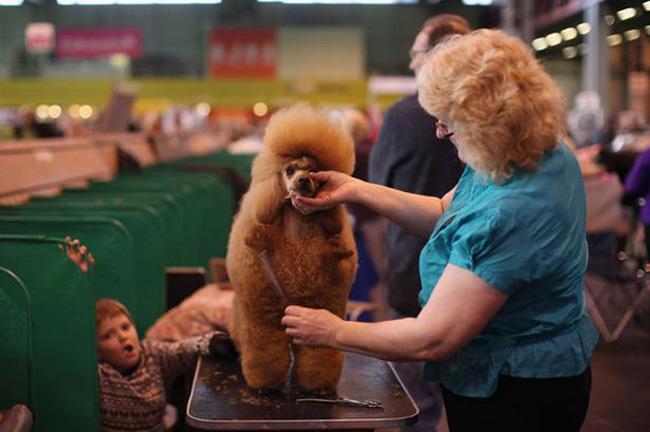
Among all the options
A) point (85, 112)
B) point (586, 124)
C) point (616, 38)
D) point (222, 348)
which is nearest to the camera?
point (222, 348)

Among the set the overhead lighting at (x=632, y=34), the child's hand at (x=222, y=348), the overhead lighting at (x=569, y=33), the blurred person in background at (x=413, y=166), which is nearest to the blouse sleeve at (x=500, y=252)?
the child's hand at (x=222, y=348)

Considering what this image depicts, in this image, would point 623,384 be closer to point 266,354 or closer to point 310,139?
point 266,354

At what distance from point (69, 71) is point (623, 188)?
19175 mm

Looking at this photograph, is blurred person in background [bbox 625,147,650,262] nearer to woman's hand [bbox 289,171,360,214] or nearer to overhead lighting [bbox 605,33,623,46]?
overhead lighting [bbox 605,33,623,46]

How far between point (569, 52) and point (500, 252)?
16.9 meters

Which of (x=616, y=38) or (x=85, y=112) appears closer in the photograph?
(x=616, y=38)

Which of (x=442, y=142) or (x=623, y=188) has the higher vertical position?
(x=442, y=142)

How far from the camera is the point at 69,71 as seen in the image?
22.9 m

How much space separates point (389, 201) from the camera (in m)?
2.25

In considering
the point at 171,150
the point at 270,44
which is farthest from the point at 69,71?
the point at 171,150

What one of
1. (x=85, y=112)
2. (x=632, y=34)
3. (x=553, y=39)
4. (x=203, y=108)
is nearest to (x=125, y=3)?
(x=85, y=112)

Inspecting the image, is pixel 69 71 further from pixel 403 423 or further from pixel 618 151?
pixel 403 423

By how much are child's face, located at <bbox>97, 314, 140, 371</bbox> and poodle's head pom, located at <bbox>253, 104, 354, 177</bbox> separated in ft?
2.96

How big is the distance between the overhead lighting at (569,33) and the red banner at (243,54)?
7.65m
